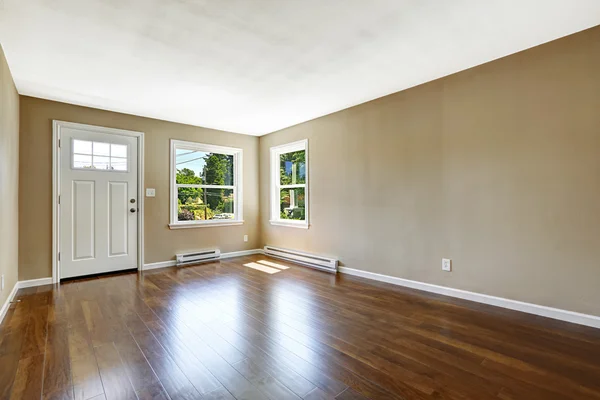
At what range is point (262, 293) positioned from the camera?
329 cm

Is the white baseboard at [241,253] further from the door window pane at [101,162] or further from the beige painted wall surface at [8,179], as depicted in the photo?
the beige painted wall surface at [8,179]

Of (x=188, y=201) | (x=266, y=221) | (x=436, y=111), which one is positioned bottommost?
(x=266, y=221)

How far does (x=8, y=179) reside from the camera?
115 inches

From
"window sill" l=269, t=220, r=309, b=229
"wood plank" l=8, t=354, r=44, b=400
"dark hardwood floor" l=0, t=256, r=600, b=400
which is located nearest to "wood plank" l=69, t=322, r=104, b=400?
"dark hardwood floor" l=0, t=256, r=600, b=400

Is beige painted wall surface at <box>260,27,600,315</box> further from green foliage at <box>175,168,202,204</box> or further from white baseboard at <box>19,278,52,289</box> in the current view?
white baseboard at <box>19,278,52,289</box>

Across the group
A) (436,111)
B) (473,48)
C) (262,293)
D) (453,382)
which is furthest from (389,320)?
(473,48)

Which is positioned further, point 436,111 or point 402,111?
point 402,111

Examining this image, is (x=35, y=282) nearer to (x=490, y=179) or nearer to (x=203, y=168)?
(x=203, y=168)

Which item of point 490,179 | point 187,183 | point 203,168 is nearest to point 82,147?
point 187,183

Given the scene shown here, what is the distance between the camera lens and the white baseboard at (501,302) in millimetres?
2363

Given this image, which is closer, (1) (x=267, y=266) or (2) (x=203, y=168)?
(1) (x=267, y=266)

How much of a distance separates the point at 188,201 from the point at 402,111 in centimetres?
369

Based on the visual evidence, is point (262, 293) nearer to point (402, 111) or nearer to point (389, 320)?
point (389, 320)

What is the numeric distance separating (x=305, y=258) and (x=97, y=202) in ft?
10.3
